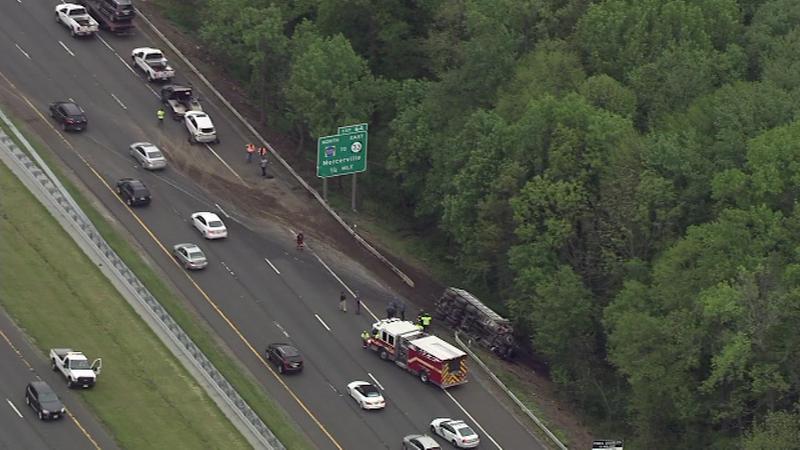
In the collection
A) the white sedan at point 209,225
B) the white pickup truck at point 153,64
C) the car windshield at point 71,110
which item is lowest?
the white sedan at point 209,225

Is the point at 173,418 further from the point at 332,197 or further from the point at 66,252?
the point at 332,197

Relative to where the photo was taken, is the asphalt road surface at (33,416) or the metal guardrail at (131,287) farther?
the metal guardrail at (131,287)

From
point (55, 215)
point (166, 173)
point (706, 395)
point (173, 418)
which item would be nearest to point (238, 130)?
point (166, 173)

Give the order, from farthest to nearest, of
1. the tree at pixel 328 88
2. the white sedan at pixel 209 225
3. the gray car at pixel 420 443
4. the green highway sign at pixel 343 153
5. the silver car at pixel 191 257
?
the tree at pixel 328 88 → the green highway sign at pixel 343 153 → the white sedan at pixel 209 225 → the silver car at pixel 191 257 → the gray car at pixel 420 443

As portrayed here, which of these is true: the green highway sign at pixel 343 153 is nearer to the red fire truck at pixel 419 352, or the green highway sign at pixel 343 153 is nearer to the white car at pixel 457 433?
the red fire truck at pixel 419 352

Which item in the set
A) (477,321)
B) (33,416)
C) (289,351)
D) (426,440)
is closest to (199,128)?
(289,351)

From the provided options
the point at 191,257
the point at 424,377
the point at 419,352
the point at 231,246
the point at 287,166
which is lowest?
the point at 424,377

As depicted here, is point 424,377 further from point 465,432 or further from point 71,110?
point 71,110

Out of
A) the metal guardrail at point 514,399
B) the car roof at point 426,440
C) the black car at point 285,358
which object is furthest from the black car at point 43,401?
the metal guardrail at point 514,399
